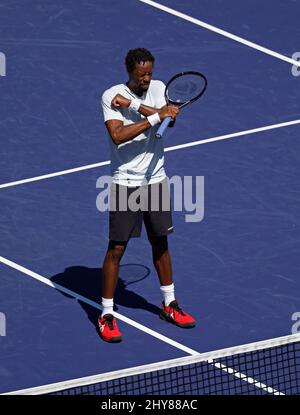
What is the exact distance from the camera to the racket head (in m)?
12.7

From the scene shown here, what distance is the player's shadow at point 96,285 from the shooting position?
13.1m

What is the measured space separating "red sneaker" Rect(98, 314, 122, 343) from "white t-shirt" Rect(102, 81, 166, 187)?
4.13 ft

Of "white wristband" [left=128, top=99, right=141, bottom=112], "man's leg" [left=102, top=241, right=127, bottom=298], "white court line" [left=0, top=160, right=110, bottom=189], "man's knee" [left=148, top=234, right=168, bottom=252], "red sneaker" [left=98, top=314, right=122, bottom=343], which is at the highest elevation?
"white court line" [left=0, top=160, right=110, bottom=189]

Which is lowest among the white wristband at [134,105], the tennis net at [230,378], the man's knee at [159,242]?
the tennis net at [230,378]

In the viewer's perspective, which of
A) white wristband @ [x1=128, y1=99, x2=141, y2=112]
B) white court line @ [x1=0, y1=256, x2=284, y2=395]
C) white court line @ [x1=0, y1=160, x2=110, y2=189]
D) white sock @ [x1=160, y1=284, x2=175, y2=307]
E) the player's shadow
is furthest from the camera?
white court line @ [x1=0, y1=160, x2=110, y2=189]

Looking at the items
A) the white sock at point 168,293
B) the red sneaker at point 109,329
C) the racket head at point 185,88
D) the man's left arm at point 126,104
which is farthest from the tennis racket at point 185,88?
the red sneaker at point 109,329

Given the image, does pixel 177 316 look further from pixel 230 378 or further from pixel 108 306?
pixel 230 378

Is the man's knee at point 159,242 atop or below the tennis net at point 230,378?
atop

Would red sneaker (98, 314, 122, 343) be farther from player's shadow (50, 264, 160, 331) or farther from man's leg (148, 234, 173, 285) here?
man's leg (148, 234, 173, 285)

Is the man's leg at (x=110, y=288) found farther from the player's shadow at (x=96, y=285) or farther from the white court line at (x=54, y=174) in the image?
the white court line at (x=54, y=174)

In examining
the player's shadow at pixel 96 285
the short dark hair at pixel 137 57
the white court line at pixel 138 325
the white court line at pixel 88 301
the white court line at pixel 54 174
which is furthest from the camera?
the white court line at pixel 54 174

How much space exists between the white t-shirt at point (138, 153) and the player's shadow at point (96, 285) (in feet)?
4.51

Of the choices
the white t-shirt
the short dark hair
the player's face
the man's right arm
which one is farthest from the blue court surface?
the short dark hair
